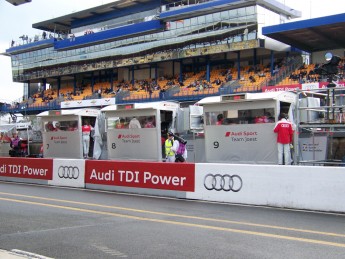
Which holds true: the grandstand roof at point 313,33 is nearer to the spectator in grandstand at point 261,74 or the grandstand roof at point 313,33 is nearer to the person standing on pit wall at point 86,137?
the spectator in grandstand at point 261,74

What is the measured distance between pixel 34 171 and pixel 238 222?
9678 mm

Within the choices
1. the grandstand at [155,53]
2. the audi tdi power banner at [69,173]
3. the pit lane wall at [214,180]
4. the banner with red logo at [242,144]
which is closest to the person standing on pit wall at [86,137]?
the pit lane wall at [214,180]

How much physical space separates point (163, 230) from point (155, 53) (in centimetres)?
4752

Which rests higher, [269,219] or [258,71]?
[258,71]

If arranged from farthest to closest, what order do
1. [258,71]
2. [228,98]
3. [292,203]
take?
1. [258,71]
2. [228,98]
3. [292,203]

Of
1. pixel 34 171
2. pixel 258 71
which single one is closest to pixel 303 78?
pixel 258 71

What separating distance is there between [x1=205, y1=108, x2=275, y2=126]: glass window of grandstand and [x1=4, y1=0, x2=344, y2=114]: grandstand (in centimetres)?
2374

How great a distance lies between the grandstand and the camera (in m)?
45.4

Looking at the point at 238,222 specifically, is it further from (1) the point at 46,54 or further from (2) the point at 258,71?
(1) the point at 46,54

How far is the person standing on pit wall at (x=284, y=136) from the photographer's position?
14.1 meters

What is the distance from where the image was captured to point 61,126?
21.6m

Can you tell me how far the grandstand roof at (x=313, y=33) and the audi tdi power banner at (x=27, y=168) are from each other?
26612 mm

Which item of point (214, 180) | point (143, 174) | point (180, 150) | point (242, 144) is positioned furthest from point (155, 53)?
point (214, 180)

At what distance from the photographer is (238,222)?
27.6 feet
